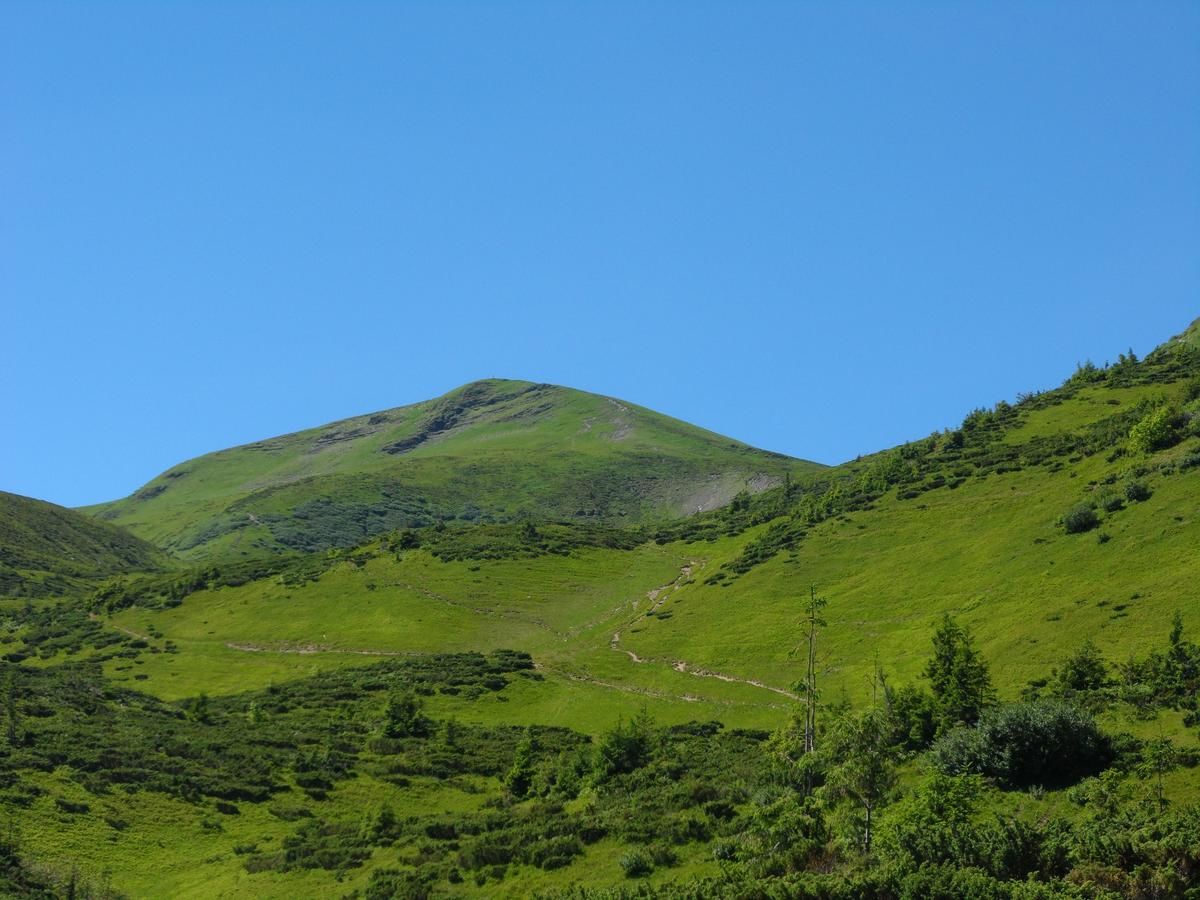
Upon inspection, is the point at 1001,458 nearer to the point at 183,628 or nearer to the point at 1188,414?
the point at 1188,414

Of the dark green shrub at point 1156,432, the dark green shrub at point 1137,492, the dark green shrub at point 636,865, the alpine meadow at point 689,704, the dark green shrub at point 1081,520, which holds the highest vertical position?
the dark green shrub at point 1156,432

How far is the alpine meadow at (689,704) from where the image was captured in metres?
35.5

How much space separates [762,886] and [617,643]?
69.6 m

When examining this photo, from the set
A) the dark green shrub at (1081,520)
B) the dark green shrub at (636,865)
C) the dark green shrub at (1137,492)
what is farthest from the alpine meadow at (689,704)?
the dark green shrub at (1081,520)

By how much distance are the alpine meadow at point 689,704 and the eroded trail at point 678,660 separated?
501 mm

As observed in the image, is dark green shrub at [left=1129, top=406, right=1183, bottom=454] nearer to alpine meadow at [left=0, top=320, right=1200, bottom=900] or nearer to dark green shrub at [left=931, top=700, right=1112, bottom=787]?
alpine meadow at [left=0, top=320, right=1200, bottom=900]

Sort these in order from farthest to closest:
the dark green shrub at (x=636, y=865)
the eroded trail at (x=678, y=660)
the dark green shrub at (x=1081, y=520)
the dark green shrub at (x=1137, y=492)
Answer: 1. the dark green shrub at (x=1081, y=520)
2. the dark green shrub at (x=1137, y=492)
3. the eroded trail at (x=678, y=660)
4. the dark green shrub at (x=636, y=865)

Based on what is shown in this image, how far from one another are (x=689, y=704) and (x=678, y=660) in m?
13.4

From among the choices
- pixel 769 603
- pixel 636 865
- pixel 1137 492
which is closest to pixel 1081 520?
pixel 1137 492

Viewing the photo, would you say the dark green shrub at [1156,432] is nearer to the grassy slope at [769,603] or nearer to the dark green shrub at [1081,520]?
the grassy slope at [769,603]

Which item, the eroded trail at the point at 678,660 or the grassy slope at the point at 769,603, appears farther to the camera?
the eroded trail at the point at 678,660

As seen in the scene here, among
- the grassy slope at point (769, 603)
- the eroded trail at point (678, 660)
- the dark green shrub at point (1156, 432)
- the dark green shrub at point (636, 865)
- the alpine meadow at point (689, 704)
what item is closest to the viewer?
the alpine meadow at point (689, 704)

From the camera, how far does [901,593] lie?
292 feet

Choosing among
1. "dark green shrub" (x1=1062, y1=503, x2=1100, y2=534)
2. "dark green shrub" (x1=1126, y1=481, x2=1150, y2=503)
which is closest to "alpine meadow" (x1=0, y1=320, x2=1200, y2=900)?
"dark green shrub" (x1=1126, y1=481, x2=1150, y2=503)
